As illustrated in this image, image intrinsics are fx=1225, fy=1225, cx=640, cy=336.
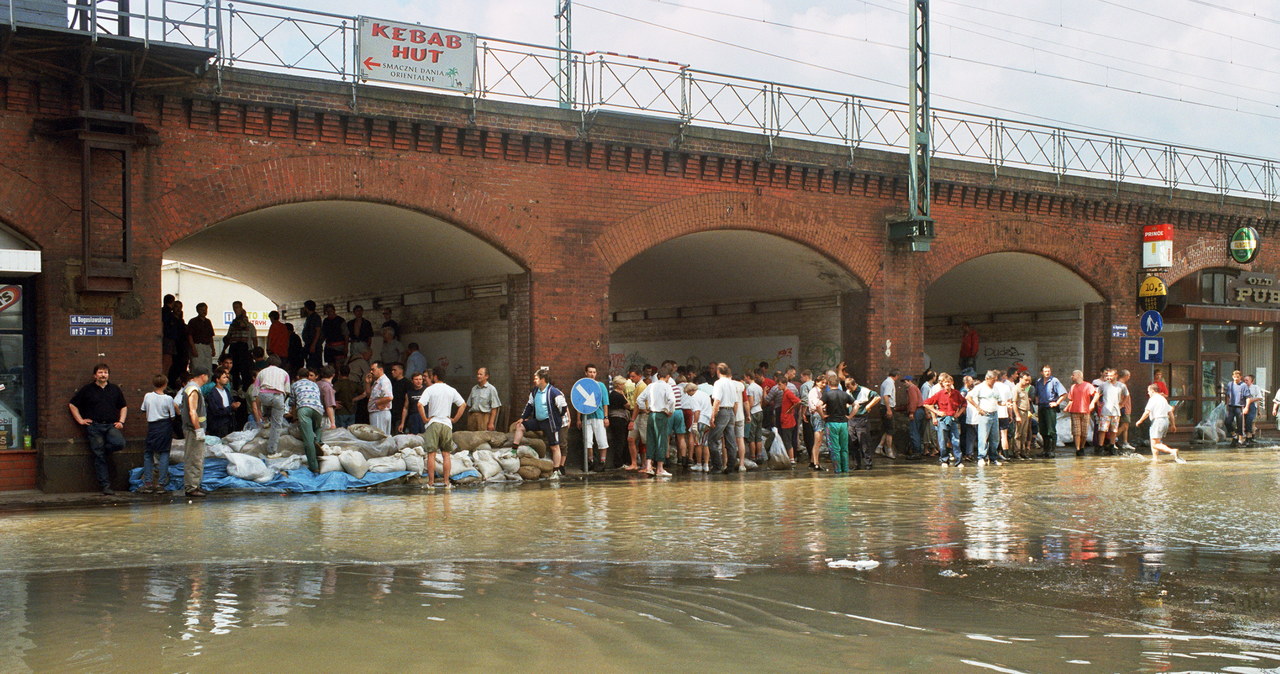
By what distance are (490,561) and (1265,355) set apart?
2725 centimetres

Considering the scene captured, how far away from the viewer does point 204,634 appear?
673 cm

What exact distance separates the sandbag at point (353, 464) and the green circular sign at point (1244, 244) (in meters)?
21.7

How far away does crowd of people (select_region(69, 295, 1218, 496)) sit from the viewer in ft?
51.6

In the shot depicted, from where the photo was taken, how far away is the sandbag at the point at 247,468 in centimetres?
1525

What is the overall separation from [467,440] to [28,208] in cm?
636

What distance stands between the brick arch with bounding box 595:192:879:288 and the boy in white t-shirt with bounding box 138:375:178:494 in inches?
287

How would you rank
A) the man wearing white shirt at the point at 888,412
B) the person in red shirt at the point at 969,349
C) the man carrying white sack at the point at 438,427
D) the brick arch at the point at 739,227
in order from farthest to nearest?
the person in red shirt at the point at 969,349 → the man wearing white shirt at the point at 888,412 → the brick arch at the point at 739,227 → the man carrying white sack at the point at 438,427

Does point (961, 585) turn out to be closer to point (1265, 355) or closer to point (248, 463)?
point (248, 463)

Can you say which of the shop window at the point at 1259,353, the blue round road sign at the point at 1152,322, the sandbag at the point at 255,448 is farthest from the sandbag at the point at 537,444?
the shop window at the point at 1259,353

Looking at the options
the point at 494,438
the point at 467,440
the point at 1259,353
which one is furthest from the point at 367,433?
the point at 1259,353

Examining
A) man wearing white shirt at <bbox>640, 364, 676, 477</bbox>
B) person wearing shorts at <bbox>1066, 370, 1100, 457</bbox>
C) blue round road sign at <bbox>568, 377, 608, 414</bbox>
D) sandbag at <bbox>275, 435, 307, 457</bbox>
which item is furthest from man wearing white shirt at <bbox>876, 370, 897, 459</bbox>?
sandbag at <bbox>275, 435, 307, 457</bbox>

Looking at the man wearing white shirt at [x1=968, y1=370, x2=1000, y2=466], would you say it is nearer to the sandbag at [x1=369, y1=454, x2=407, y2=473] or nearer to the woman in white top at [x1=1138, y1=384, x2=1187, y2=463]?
the woman in white top at [x1=1138, y1=384, x2=1187, y2=463]

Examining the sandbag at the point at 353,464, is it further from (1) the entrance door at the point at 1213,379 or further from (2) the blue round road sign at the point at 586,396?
(1) the entrance door at the point at 1213,379

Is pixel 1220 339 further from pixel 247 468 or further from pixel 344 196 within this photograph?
pixel 247 468
